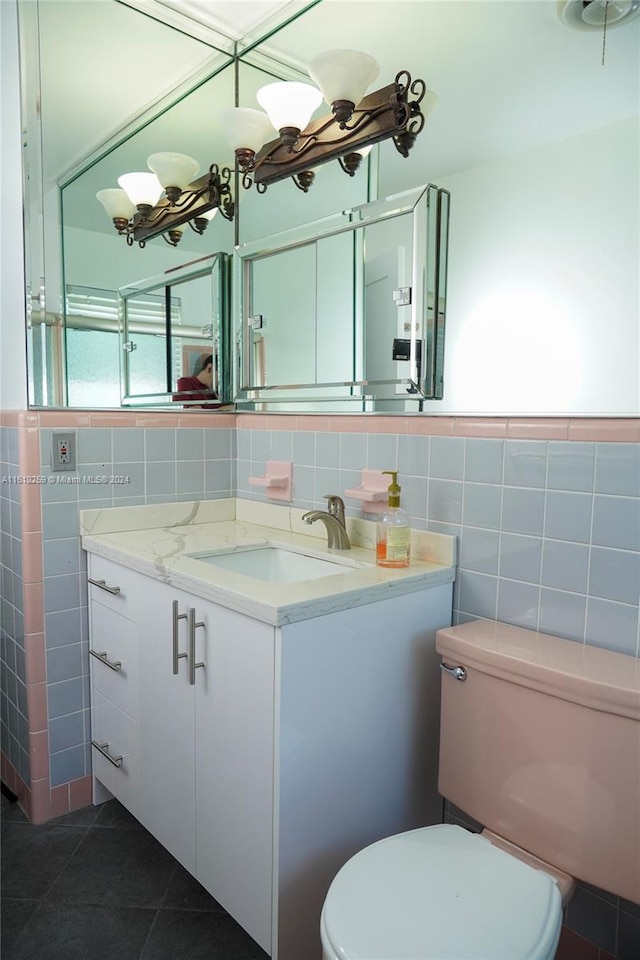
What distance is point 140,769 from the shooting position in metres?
1.62

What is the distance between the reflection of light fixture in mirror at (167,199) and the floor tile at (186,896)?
1.82 m

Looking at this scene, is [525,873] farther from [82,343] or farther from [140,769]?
[82,343]

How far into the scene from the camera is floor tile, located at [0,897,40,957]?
1.38m

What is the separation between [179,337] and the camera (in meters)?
2.08

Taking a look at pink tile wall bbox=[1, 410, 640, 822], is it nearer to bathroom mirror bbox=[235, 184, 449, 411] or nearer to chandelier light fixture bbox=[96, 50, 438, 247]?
bathroom mirror bbox=[235, 184, 449, 411]

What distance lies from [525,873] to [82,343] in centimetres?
173

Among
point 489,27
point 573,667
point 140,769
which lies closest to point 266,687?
point 573,667

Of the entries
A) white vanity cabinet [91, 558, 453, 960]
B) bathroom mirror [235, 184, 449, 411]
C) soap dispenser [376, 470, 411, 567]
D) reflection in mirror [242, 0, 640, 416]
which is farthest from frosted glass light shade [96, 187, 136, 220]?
soap dispenser [376, 470, 411, 567]

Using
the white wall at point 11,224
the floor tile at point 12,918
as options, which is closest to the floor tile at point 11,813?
the floor tile at point 12,918

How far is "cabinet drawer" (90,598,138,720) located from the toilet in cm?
81

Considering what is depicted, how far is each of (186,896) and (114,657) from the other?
62 centimetres

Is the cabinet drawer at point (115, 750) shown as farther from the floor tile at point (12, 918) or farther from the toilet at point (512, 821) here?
the toilet at point (512, 821)

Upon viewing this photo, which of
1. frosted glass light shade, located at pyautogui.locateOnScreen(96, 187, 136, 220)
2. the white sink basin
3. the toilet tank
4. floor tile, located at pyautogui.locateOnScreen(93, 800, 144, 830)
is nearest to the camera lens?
the toilet tank

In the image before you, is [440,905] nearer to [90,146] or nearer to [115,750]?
[115,750]
